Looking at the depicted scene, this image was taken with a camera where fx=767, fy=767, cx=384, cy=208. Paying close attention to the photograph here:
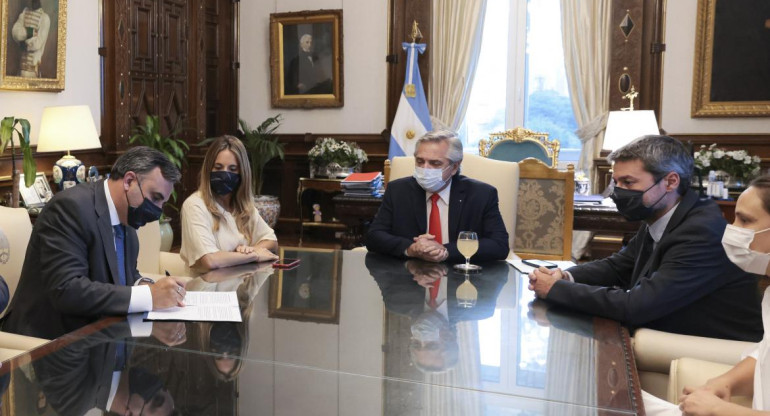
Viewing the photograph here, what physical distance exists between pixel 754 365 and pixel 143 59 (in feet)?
21.7

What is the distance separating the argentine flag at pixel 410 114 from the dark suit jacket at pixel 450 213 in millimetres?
4366

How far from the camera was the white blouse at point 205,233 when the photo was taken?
335cm

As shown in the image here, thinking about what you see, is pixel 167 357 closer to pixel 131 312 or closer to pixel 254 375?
pixel 254 375

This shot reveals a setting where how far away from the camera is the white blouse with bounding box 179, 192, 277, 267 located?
335 centimetres

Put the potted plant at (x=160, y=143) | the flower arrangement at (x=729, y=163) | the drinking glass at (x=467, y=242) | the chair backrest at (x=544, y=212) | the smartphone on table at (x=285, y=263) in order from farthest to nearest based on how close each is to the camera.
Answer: the potted plant at (x=160, y=143) → the flower arrangement at (x=729, y=163) → the chair backrest at (x=544, y=212) → the smartphone on table at (x=285, y=263) → the drinking glass at (x=467, y=242)

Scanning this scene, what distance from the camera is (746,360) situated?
2125 millimetres

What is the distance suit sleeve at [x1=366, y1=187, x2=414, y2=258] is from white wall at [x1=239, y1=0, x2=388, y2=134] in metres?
4.93

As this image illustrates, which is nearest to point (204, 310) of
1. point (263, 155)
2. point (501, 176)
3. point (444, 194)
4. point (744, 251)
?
point (744, 251)

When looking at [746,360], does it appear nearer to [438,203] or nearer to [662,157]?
[662,157]

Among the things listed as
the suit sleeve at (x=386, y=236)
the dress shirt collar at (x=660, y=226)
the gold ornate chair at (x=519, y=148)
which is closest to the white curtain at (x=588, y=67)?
the gold ornate chair at (x=519, y=148)

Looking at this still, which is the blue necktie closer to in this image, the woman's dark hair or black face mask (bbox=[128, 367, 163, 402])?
black face mask (bbox=[128, 367, 163, 402])

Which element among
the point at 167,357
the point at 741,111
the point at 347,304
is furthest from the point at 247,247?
the point at 741,111

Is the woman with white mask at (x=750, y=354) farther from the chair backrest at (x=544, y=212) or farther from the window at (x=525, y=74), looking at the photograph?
the window at (x=525, y=74)

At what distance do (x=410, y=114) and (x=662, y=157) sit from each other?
5.62 meters
